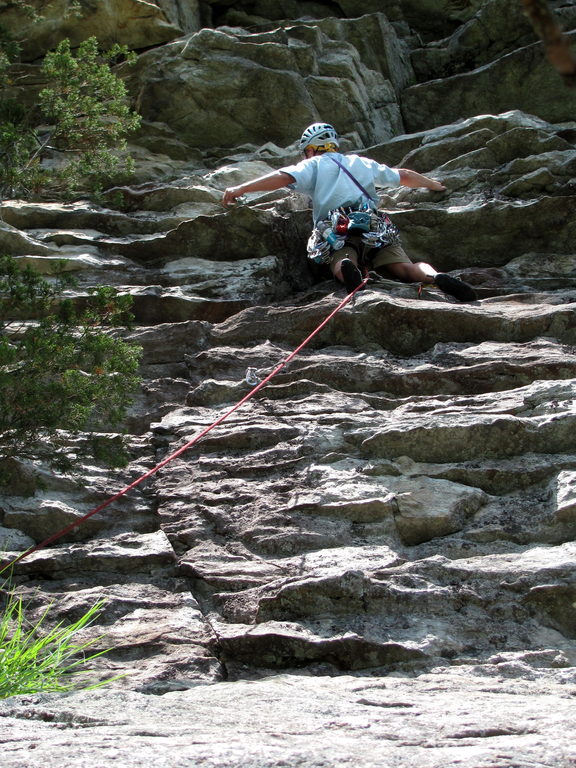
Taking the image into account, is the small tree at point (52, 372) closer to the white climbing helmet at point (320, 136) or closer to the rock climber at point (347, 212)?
the rock climber at point (347, 212)

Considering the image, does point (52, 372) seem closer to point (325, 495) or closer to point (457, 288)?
point (325, 495)

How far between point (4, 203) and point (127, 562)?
655 cm

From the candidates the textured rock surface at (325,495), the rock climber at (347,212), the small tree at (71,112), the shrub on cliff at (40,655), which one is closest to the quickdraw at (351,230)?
the rock climber at (347,212)

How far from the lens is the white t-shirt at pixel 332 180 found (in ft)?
28.8

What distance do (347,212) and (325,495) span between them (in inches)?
153

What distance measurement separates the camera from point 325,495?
565 centimetres

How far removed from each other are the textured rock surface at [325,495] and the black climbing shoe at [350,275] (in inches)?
6.1

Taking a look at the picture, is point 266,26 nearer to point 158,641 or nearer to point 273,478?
point 273,478

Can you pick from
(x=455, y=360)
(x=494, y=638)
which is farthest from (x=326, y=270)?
(x=494, y=638)

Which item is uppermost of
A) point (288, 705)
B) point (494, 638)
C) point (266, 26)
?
point (266, 26)

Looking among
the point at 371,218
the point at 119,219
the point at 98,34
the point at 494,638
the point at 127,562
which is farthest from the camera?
the point at 98,34

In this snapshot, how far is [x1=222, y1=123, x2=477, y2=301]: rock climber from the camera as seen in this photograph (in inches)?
337

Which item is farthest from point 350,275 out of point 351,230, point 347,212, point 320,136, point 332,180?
point 320,136

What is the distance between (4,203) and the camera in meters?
10.5
